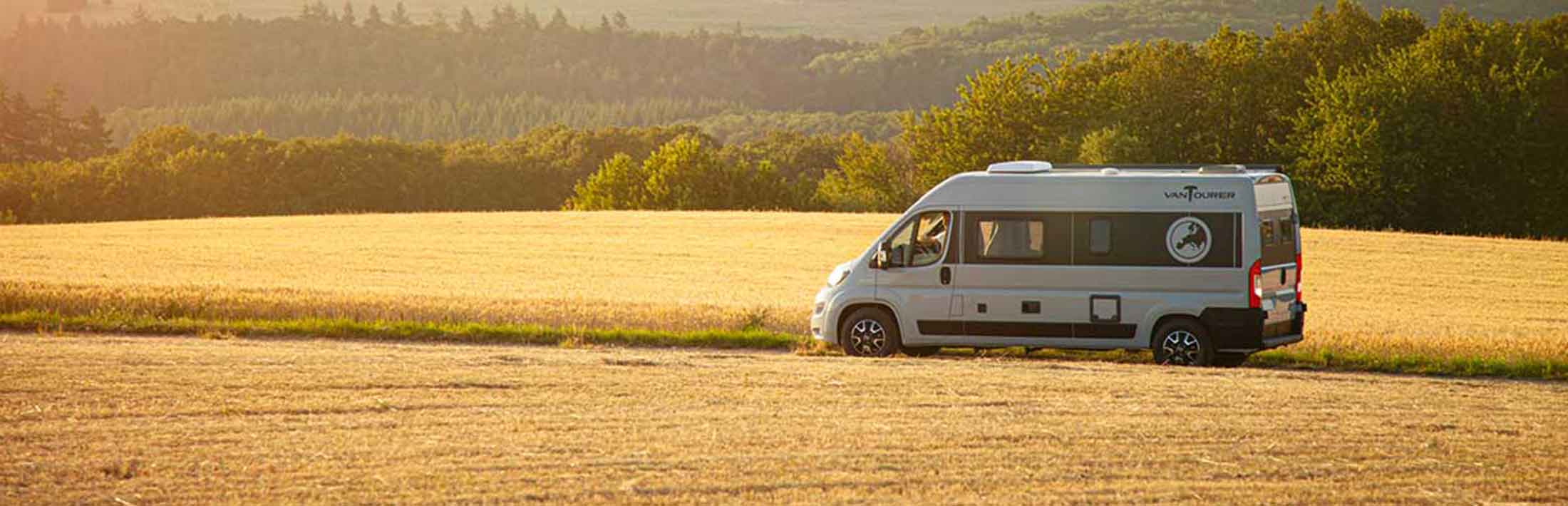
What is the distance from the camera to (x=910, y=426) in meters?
12.3

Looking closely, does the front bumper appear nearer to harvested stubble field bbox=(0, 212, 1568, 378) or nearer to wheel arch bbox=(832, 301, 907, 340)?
wheel arch bbox=(832, 301, 907, 340)

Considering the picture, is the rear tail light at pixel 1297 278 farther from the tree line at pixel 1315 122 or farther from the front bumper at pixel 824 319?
the tree line at pixel 1315 122

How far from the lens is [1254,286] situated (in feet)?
60.9

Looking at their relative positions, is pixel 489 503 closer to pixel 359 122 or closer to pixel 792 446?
pixel 792 446

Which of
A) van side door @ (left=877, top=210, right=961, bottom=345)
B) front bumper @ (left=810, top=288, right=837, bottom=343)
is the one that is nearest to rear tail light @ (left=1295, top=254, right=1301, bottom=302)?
van side door @ (left=877, top=210, right=961, bottom=345)

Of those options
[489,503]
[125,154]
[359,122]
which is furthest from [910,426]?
[359,122]

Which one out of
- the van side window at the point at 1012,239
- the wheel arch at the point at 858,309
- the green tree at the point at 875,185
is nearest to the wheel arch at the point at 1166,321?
the van side window at the point at 1012,239

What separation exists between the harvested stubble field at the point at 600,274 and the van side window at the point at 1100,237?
3.17 metres

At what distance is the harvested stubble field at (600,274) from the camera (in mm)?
24109

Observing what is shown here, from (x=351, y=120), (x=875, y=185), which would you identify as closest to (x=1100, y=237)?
(x=875, y=185)

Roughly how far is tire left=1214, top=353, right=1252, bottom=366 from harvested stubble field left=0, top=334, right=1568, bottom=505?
1.94 metres

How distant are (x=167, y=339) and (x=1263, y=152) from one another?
60.4 metres

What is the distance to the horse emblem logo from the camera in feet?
61.6

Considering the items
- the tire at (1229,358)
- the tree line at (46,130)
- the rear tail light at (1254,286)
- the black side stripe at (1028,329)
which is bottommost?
the tire at (1229,358)
